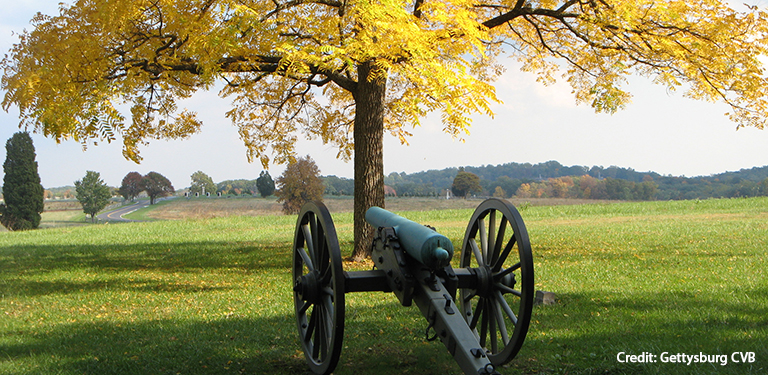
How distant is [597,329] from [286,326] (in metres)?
3.16

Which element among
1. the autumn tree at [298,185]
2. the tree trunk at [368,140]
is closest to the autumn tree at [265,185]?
the autumn tree at [298,185]

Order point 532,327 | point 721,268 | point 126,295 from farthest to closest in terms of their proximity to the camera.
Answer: point 721,268 → point 126,295 → point 532,327

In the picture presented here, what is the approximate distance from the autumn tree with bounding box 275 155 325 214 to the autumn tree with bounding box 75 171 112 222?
24.3 meters

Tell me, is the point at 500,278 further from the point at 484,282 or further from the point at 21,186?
the point at 21,186

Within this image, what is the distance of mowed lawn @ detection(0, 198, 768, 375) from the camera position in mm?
4688

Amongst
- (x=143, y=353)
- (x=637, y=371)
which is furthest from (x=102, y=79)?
(x=637, y=371)

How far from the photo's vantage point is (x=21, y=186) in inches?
1345

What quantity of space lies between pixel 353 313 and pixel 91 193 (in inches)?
2161

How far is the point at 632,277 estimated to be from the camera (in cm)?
852

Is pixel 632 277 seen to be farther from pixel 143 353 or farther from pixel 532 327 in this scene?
pixel 143 353

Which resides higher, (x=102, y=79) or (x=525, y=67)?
(x=525, y=67)

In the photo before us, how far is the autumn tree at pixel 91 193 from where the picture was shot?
53656mm

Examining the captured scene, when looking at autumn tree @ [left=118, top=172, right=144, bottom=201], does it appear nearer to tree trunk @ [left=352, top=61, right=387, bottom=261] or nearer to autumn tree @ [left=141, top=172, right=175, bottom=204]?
autumn tree @ [left=141, top=172, right=175, bottom=204]

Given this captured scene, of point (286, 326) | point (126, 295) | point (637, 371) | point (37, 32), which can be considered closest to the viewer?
point (637, 371)
